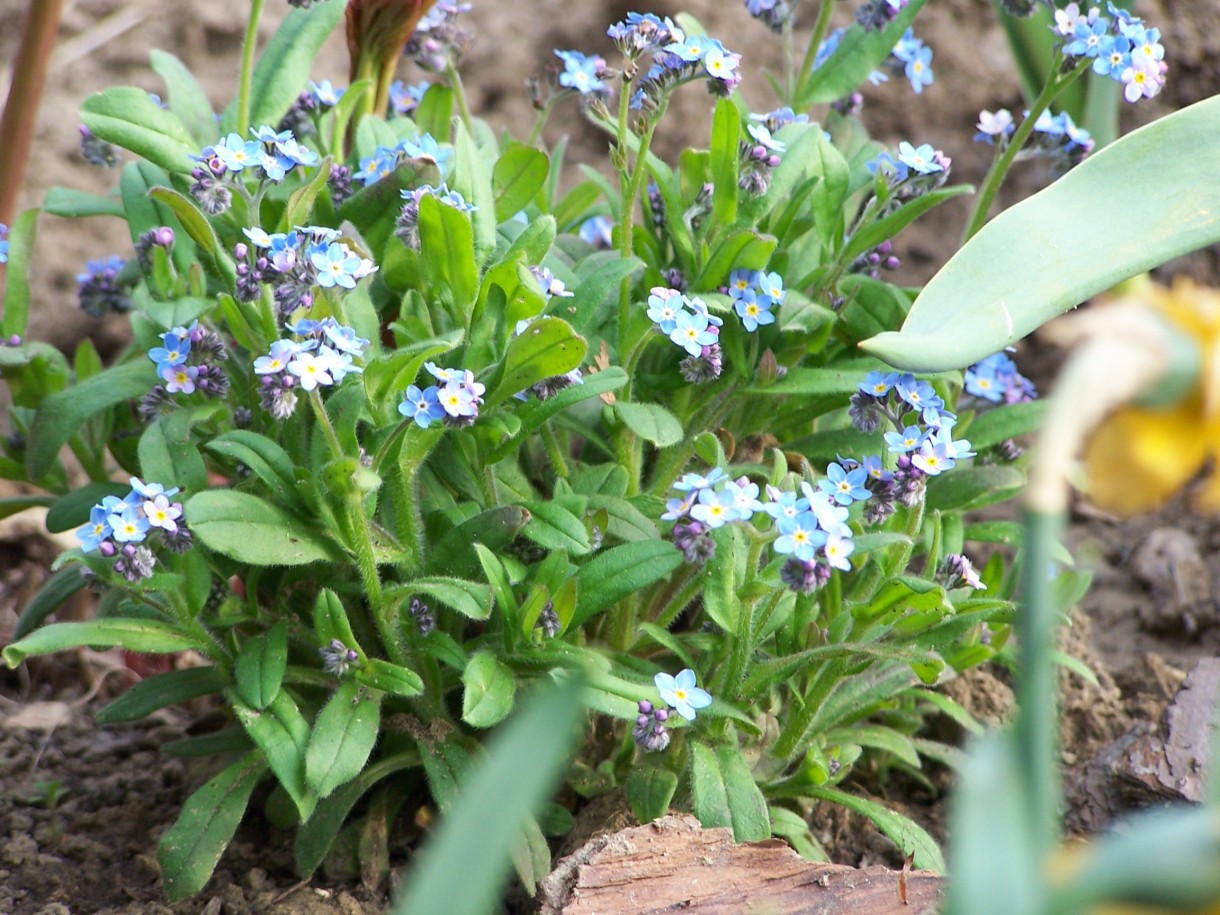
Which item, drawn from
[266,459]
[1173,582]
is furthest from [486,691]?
[1173,582]

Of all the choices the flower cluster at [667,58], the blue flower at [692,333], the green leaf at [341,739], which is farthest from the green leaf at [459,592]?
the flower cluster at [667,58]


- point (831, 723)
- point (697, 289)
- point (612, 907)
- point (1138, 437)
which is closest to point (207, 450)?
point (697, 289)

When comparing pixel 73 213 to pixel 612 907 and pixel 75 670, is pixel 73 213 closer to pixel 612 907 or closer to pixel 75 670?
pixel 75 670

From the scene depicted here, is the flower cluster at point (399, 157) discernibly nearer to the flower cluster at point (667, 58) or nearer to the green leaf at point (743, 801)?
the flower cluster at point (667, 58)

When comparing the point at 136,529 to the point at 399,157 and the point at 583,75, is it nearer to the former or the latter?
the point at 399,157

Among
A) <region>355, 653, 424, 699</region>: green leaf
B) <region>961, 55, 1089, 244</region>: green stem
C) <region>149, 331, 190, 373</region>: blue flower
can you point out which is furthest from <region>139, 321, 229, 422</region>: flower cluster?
<region>961, 55, 1089, 244</region>: green stem
